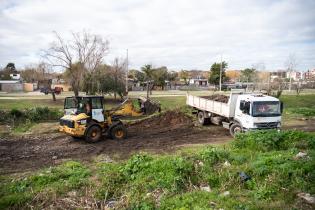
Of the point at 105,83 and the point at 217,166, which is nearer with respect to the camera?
the point at 217,166

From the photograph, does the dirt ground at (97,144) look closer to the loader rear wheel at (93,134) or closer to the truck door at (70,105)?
the loader rear wheel at (93,134)

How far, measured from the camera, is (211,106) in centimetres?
1934

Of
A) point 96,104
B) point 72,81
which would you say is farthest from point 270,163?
point 72,81

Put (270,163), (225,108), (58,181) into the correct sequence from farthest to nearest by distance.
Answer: (225,108) → (270,163) → (58,181)

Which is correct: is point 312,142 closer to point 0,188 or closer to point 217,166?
point 217,166

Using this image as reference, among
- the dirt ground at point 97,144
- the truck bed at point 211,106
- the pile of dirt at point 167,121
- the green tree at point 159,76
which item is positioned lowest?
the dirt ground at point 97,144

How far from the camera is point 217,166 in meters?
9.16

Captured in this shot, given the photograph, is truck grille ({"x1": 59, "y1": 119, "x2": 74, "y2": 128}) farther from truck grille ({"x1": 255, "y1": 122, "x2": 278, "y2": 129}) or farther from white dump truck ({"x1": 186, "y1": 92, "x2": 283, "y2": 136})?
truck grille ({"x1": 255, "y1": 122, "x2": 278, "y2": 129})

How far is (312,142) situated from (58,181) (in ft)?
30.1

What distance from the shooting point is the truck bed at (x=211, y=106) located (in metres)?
17.2

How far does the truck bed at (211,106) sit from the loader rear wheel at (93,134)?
23.3 feet

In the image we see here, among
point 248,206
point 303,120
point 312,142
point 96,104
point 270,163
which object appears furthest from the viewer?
point 303,120

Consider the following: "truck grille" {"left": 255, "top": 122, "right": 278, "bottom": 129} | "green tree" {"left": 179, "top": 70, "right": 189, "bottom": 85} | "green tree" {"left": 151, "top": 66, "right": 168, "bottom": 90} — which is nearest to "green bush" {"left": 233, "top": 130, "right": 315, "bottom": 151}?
"truck grille" {"left": 255, "top": 122, "right": 278, "bottom": 129}

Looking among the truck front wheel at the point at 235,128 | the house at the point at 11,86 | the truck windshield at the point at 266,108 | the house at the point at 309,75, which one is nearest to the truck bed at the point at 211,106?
the truck front wheel at the point at 235,128
